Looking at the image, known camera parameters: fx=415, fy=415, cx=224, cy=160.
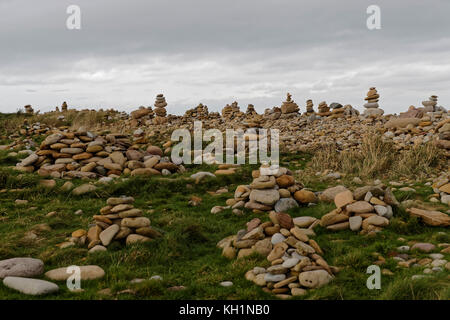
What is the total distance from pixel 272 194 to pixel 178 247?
2983 millimetres

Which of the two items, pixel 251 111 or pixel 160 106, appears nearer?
pixel 160 106

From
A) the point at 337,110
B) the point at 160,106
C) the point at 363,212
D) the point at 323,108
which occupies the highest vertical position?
the point at 160,106

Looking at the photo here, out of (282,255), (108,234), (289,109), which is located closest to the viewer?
(282,255)

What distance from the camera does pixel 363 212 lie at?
7.60 m

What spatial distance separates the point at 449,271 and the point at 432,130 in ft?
36.2

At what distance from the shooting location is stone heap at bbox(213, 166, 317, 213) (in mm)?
8961

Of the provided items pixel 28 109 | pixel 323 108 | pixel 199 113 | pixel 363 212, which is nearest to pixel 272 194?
pixel 363 212

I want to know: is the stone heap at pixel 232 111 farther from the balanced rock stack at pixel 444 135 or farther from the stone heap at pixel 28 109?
the stone heap at pixel 28 109

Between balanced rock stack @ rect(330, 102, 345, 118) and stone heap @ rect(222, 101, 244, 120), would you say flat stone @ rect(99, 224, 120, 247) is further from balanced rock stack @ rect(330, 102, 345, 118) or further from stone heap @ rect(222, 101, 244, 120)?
stone heap @ rect(222, 101, 244, 120)

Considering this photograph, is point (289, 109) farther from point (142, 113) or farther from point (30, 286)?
point (30, 286)
